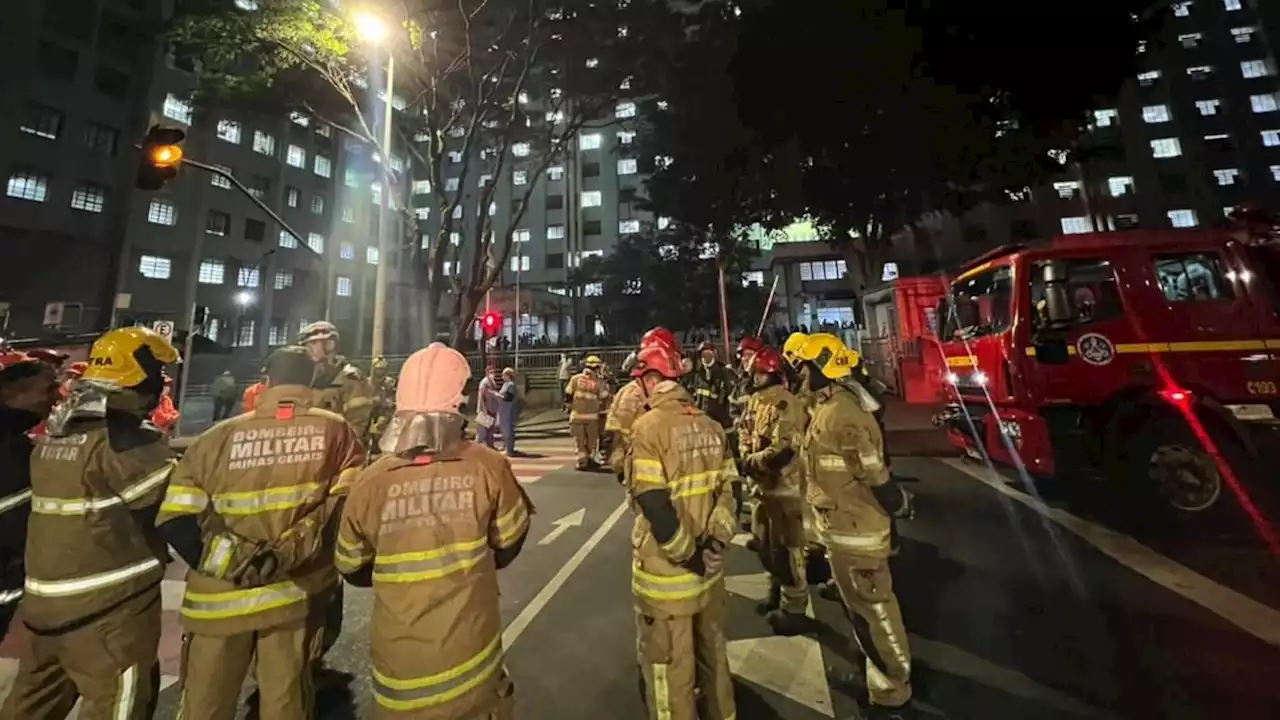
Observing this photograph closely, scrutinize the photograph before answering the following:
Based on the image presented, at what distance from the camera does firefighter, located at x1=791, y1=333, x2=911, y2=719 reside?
9.47 feet

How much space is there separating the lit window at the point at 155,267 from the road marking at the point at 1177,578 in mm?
39763

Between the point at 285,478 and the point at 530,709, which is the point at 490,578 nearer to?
the point at 285,478

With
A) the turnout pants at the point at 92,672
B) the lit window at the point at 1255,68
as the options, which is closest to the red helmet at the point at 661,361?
the turnout pants at the point at 92,672

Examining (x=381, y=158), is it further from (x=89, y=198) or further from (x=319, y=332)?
(x=89, y=198)

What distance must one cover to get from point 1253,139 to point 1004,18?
48900mm

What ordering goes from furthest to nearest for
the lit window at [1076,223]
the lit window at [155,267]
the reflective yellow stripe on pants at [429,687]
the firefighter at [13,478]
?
the lit window at [1076,223] < the lit window at [155,267] < the firefighter at [13,478] < the reflective yellow stripe on pants at [429,687]

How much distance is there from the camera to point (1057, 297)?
5.64m

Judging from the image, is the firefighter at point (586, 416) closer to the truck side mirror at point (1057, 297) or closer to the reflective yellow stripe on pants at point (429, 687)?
the truck side mirror at point (1057, 297)

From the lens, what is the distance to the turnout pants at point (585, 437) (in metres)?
10.0

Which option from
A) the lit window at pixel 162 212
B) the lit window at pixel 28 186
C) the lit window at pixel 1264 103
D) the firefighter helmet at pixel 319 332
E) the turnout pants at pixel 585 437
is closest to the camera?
the firefighter helmet at pixel 319 332

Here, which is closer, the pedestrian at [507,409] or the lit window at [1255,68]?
the pedestrian at [507,409]

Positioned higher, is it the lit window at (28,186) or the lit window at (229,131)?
the lit window at (229,131)

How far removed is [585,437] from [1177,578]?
7.91 metres

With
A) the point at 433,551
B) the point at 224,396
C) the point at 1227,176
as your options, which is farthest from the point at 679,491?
the point at 1227,176
